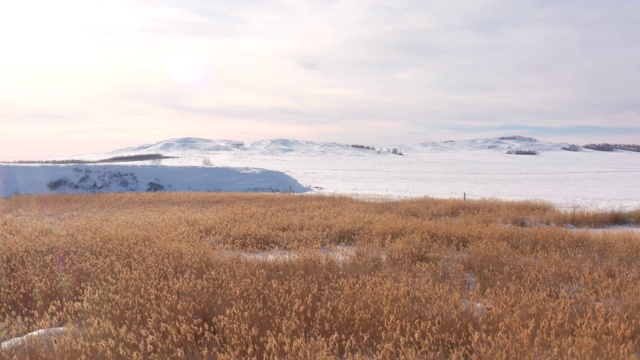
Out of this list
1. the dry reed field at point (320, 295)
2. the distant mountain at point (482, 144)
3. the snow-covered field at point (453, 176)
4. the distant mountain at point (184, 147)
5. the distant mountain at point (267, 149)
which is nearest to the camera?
the dry reed field at point (320, 295)

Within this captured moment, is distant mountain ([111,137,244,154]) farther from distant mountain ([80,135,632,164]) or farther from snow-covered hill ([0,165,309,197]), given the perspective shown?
snow-covered hill ([0,165,309,197])

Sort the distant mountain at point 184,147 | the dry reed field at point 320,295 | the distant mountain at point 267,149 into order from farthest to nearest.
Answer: the distant mountain at point 184,147, the distant mountain at point 267,149, the dry reed field at point 320,295

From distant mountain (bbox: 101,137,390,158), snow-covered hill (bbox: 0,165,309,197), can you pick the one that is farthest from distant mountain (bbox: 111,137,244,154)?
snow-covered hill (bbox: 0,165,309,197)

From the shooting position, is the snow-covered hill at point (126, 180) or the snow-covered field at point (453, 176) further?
the snow-covered hill at point (126, 180)

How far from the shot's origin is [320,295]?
466 centimetres

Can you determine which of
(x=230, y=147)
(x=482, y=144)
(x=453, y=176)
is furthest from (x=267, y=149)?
(x=482, y=144)

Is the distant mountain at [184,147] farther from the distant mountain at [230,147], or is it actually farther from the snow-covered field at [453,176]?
the snow-covered field at [453,176]

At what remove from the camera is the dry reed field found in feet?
10.7

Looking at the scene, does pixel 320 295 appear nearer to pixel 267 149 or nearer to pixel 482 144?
pixel 267 149

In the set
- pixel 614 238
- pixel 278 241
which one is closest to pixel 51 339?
pixel 278 241

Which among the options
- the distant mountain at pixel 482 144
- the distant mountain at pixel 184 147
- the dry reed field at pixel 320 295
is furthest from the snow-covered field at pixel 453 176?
the distant mountain at pixel 482 144

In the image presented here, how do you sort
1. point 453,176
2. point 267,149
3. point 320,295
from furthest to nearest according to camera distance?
point 267,149 → point 453,176 → point 320,295

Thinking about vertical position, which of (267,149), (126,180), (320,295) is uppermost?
(267,149)

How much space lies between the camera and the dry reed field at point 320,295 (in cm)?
326
